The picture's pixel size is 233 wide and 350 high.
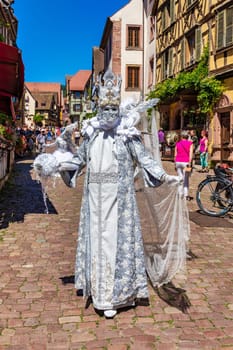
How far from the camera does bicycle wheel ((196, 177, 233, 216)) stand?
26.8 ft

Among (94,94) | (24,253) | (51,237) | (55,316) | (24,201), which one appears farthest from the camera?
(24,201)

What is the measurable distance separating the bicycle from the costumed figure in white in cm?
451

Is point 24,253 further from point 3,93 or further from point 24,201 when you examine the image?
point 24,201

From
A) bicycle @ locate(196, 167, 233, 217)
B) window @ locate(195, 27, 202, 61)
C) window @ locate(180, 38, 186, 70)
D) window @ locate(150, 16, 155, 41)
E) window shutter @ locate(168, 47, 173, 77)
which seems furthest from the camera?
window @ locate(150, 16, 155, 41)

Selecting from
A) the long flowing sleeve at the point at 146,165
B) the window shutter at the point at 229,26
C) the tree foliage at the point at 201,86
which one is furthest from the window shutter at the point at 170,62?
the long flowing sleeve at the point at 146,165

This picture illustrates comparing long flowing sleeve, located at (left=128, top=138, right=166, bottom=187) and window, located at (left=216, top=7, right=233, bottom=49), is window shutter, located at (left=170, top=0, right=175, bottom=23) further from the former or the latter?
long flowing sleeve, located at (left=128, top=138, right=166, bottom=187)

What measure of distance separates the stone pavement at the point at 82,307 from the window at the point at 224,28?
11788 millimetres

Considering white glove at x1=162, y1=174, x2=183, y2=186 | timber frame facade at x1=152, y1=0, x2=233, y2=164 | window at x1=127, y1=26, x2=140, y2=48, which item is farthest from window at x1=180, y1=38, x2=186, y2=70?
white glove at x1=162, y1=174, x2=183, y2=186

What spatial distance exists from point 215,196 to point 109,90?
526 cm

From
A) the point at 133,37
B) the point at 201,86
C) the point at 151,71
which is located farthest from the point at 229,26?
the point at 133,37

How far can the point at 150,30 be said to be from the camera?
29594 mm

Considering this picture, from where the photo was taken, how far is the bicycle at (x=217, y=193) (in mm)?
8172

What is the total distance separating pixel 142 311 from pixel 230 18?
15218mm

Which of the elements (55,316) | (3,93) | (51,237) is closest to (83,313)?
(55,316)
